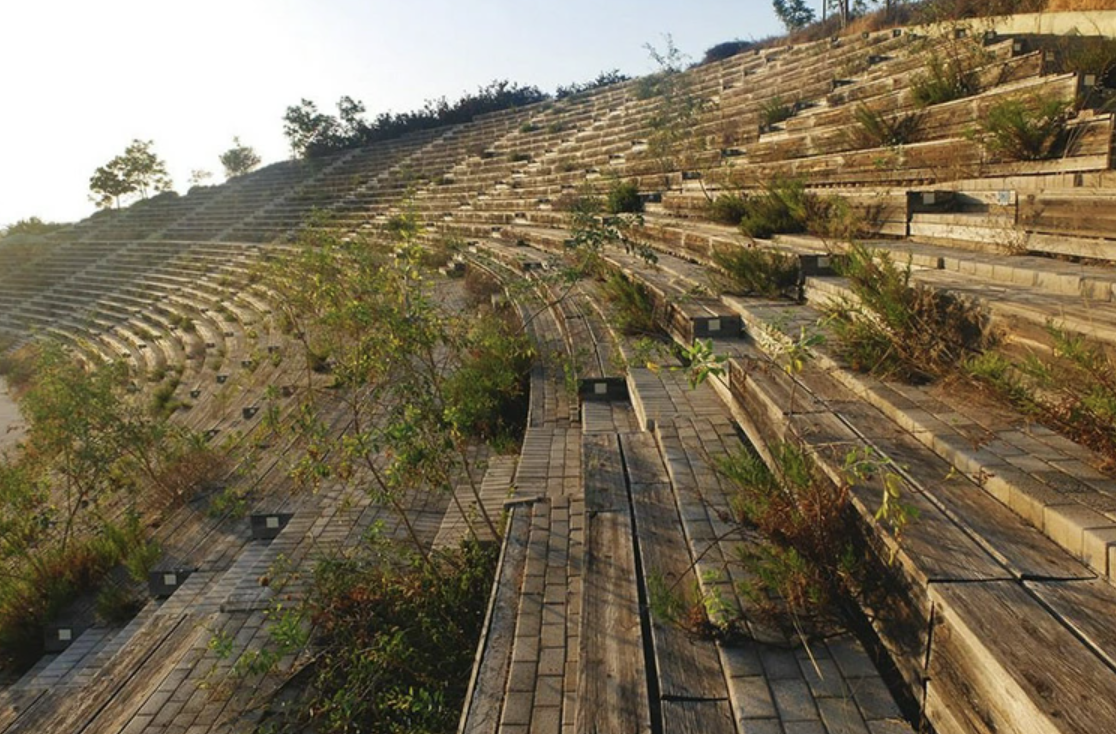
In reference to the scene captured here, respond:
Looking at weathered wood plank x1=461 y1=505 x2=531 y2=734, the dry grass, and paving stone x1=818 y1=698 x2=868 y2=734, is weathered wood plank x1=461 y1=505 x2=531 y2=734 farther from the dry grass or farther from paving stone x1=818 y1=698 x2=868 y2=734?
the dry grass

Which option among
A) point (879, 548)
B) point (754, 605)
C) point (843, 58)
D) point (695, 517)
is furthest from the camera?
point (843, 58)

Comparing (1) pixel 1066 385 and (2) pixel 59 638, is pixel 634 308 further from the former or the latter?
(2) pixel 59 638

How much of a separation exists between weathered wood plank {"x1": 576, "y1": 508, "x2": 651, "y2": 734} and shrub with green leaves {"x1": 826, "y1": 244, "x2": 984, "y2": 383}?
66.7 inches

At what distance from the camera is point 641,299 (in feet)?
22.1

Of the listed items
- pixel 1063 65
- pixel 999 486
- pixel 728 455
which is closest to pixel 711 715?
pixel 999 486

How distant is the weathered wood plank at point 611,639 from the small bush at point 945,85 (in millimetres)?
6661

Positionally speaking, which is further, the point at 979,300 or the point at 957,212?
the point at 957,212

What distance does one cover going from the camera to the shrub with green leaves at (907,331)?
11.9ft

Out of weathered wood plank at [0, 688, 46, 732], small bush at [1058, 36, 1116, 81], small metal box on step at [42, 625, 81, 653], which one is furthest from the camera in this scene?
small metal box on step at [42, 625, 81, 653]

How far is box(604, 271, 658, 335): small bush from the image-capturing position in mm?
6679

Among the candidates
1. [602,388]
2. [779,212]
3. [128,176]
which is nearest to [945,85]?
[779,212]

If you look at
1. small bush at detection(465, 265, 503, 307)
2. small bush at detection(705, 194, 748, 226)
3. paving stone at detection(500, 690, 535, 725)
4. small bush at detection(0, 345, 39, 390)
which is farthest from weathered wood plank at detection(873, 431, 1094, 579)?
small bush at detection(0, 345, 39, 390)

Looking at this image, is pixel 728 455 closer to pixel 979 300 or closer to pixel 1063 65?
pixel 979 300

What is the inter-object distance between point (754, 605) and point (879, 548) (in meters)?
0.52
